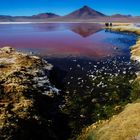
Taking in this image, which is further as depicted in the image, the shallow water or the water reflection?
the water reflection

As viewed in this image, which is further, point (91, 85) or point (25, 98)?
point (91, 85)

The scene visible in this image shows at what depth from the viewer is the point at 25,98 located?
23656 mm

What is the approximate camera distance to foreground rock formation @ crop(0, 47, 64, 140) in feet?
62.9

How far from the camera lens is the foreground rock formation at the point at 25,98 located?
19.2m

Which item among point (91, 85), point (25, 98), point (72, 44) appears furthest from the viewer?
point (72, 44)

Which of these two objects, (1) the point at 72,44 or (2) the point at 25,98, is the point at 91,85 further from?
(1) the point at 72,44

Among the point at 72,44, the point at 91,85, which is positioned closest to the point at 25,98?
the point at 91,85

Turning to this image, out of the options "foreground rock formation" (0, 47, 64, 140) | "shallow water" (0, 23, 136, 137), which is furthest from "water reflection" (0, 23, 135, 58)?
"foreground rock formation" (0, 47, 64, 140)

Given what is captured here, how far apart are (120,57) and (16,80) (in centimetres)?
2759

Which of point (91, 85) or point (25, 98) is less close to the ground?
point (25, 98)

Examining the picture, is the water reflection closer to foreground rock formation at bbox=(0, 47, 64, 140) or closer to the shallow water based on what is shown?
the shallow water

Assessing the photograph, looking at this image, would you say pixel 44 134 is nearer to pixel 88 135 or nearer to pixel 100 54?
pixel 88 135

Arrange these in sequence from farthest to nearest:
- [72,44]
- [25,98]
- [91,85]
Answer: [72,44], [91,85], [25,98]

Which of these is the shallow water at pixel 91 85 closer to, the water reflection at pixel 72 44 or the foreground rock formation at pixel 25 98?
the foreground rock formation at pixel 25 98
